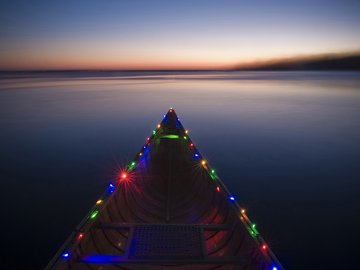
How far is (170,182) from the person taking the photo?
32.1 feet

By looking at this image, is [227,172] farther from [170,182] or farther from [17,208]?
[17,208]

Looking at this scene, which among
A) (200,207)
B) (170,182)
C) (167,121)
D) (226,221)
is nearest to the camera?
(226,221)

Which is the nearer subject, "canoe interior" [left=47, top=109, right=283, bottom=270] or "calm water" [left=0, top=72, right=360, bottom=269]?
"canoe interior" [left=47, top=109, right=283, bottom=270]

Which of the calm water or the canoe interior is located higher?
the canoe interior

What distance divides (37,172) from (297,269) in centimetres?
1227

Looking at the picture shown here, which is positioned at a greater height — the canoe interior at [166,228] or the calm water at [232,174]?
the canoe interior at [166,228]

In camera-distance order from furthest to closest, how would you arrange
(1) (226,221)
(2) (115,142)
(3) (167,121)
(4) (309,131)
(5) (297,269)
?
(4) (309,131), (2) (115,142), (3) (167,121), (5) (297,269), (1) (226,221)

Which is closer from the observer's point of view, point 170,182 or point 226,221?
point 226,221

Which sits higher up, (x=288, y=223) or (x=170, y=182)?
(x=170, y=182)

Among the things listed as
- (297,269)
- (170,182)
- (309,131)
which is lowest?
(309,131)

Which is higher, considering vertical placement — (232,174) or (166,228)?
(166,228)

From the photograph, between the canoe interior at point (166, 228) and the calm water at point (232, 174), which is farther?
the calm water at point (232, 174)

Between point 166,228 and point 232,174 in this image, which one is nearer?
point 166,228

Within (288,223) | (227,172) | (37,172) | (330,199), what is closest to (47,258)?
(37,172)
